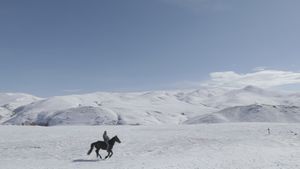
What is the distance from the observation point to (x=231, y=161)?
25875mm

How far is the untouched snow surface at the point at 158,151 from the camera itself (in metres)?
25.2

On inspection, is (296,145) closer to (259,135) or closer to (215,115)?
(259,135)

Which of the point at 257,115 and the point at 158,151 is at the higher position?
the point at 257,115

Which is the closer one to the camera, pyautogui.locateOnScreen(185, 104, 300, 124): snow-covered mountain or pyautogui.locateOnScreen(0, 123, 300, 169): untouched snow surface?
pyautogui.locateOnScreen(0, 123, 300, 169): untouched snow surface

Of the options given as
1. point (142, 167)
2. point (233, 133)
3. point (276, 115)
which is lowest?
point (142, 167)

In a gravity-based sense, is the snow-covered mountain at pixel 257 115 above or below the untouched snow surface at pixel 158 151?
above

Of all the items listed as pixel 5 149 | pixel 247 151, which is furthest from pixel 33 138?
pixel 247 151

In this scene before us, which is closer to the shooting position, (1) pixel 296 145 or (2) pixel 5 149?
(2) pixel 5 149

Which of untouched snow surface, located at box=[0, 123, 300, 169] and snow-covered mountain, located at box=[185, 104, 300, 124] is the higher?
snow-covered mountain, located at box=[185, 104, 300, 124]

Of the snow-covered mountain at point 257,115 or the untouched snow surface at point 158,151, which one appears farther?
the snow-covered mountain at point 257,115

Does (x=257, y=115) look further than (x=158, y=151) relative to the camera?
Yes

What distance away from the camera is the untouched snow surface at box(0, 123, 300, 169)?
82.7ft

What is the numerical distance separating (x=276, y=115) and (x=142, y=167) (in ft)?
535

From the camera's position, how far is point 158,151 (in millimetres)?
31891
